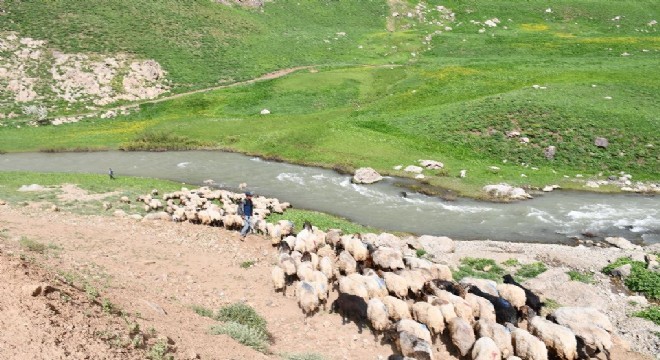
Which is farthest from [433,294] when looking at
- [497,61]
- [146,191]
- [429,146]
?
[497,61]

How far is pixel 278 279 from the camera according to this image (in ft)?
71.2

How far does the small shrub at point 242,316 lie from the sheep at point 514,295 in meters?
10.1

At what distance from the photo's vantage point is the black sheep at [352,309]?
63.2ft

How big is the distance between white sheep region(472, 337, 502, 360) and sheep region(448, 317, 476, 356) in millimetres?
400

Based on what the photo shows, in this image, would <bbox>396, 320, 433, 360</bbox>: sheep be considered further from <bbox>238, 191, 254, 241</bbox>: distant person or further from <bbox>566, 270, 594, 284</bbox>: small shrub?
<bbox>238, 191, 254, 241</bbox>: distant person

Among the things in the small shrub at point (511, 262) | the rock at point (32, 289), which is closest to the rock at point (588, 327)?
the small shrub at point (511, 262)

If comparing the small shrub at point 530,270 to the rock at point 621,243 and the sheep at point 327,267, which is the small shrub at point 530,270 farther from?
the sheep at point 327,267

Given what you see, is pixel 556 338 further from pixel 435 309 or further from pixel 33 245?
pixel 33 245

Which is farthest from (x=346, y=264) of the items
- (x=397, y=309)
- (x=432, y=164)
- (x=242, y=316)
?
(x=432, y=164)

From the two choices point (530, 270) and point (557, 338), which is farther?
point (530, 270)

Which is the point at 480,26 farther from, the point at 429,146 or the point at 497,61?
the point at 429,146

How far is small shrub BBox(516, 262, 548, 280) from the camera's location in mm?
25250

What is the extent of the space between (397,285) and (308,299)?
150 inches

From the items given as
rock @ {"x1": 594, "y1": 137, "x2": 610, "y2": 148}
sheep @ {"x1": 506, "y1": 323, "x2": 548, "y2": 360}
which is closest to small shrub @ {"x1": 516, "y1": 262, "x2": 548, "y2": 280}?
sheep @ {"x1": 506, "y1": 323, "x2": 548, "y2": 360}
